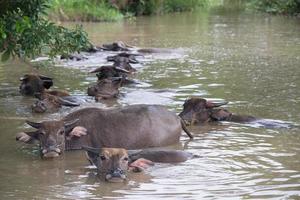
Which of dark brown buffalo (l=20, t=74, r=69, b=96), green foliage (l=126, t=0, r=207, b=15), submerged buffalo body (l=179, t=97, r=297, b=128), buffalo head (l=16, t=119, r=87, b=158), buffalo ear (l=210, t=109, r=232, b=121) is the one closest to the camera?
buffalo head (l=16, t=119, r=87, b=158)

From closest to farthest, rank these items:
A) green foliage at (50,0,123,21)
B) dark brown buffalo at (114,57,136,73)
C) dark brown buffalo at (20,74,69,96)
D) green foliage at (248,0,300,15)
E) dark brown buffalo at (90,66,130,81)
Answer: dark brown buffalo at (20,74,69,96), dark brown buffalo at (90,66,130,81), dark brown buffalo at (114,57,136,73), green foliage at (50,0,123,21), green foliage at (248,0,300,15)

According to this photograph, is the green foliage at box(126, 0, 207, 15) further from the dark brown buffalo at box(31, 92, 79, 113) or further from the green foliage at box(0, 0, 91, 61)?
the green foliage at box(0, 0, 91, 61)

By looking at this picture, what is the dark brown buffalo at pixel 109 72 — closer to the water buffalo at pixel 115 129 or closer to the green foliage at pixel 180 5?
the water buffalo at pixel 115 129

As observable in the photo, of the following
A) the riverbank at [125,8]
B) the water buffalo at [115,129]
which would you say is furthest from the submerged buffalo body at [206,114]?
the riverbank at [125,8]

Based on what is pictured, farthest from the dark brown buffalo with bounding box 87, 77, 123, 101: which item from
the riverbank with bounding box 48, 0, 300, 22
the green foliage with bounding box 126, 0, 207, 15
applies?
the green foliage with bounding box 126, 0, 207, 15

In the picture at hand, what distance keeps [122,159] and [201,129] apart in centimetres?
317

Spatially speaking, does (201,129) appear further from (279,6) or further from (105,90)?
(279,6)

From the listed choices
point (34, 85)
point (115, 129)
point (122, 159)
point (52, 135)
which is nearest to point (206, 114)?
point (115, 129)

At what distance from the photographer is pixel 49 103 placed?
39.3 ft

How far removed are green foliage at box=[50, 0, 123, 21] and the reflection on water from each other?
9.19m

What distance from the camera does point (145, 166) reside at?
8.11 meters

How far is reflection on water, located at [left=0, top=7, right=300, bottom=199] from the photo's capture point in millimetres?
7445

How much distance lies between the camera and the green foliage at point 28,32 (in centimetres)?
1034

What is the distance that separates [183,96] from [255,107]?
1.65 m
